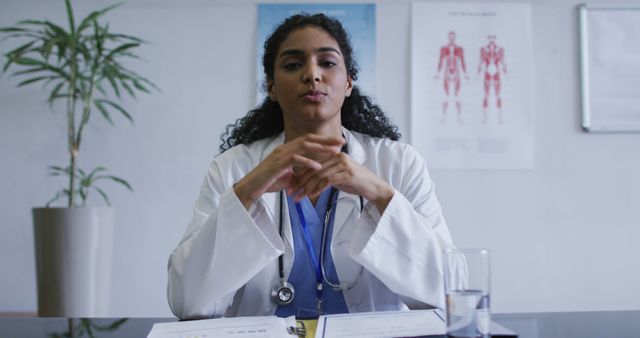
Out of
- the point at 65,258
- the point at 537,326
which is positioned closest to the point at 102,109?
the point at 65,258

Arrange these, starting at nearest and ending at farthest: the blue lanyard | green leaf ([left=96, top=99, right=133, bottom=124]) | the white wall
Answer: the blue lanyard < green leaf ([left=96, top=99, right=133, bottom=124]) < the white wall

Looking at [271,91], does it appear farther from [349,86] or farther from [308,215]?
[308,215]

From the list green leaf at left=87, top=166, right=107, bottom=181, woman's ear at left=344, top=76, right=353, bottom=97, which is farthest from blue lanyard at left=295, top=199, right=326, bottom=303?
green leaf at left=87, top=166, right=107, bottom=181

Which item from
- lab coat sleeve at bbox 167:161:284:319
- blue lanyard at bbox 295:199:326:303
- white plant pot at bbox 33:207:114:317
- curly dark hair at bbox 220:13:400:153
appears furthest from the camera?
white plant pot at bbox 33:207:114:317

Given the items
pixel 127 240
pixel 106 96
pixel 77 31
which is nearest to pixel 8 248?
pixel 127 240

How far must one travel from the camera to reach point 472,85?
2.79 m

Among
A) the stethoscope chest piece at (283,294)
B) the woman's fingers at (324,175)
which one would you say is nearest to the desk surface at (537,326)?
the stethoscope chest piece at (283,294)

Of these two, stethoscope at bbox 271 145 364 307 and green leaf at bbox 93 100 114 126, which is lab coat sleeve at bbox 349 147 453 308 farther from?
green leaf at bbox 93 100 114 126

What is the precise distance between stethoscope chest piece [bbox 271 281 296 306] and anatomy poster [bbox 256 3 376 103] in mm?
1643

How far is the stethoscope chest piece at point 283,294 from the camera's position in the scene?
1.23 metres

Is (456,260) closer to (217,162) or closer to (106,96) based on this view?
(217,162)

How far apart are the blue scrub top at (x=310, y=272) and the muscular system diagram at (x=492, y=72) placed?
5.39 ft

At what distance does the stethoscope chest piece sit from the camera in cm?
123

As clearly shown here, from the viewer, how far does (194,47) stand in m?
2.80
